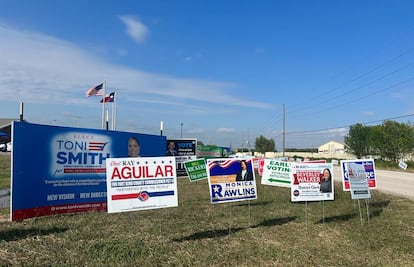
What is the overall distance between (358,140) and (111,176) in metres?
95.3

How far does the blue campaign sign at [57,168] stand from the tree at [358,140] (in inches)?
3526

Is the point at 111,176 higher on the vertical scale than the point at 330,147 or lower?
lower

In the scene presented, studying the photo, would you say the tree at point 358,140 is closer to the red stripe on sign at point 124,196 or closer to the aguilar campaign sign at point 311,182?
the aguilar campaign sign at point 311,182

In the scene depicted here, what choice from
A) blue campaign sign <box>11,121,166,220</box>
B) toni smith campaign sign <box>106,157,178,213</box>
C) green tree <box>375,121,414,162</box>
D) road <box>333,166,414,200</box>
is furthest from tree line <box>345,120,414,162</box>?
toni smith campaign sign <box>106,157,178,213</box>

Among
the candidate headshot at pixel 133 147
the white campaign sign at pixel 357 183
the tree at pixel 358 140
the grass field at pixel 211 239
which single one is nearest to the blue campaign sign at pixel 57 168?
the grass field at pixel 211 239

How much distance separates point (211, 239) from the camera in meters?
7.95

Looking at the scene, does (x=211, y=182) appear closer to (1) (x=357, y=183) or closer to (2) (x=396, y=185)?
(1) (x=357, y=183)

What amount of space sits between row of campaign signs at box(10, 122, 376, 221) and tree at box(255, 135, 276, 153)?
443 feet

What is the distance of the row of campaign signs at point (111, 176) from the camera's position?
7.68m

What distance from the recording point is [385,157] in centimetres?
7562

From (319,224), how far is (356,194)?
1259 mm

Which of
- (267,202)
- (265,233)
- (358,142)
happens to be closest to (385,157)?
(358,142)

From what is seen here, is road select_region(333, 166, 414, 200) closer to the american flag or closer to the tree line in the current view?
the american flag

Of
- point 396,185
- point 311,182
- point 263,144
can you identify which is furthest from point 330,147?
point 311,182
